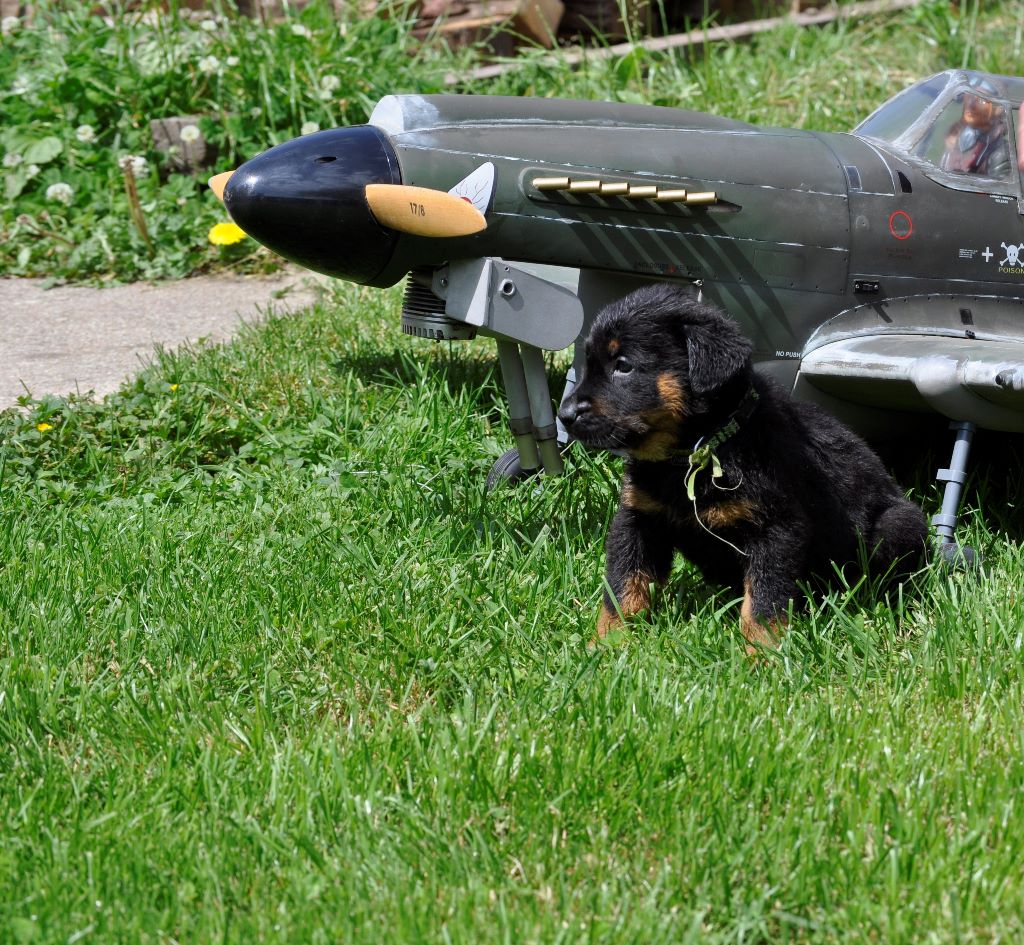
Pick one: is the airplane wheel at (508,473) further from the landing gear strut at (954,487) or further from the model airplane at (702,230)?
the landing gear strut at (954,487)

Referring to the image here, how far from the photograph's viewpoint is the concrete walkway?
20.1ft

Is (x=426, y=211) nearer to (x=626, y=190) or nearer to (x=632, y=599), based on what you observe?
(x=626, y=190)

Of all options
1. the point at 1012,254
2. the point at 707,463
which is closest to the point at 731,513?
the point at 707,463

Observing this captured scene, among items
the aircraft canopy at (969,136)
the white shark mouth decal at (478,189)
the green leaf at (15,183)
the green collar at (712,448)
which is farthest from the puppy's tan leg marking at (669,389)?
the green leaf at (15,183)

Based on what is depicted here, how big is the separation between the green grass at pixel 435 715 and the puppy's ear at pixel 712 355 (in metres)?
0.80

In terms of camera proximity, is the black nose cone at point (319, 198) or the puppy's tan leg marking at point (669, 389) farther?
the black nose cone at point (319, 198)

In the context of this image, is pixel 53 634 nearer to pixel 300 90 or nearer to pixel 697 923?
pixel 697 923

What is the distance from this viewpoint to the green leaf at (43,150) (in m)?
8.37

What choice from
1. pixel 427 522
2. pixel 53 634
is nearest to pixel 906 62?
pixel 427 522

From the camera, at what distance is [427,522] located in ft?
15.0

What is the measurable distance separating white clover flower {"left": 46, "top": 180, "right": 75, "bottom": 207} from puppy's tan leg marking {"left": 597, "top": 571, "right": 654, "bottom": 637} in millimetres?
5845

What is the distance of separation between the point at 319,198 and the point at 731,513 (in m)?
1.81

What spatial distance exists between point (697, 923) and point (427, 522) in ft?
7.65

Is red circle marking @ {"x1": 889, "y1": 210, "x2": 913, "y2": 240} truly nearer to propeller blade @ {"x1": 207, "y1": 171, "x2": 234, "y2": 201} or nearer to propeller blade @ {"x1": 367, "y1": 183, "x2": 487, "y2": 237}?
propeller blade @ {"x1": 367, "y1": 183, "x2": 487, "y2": 237}
